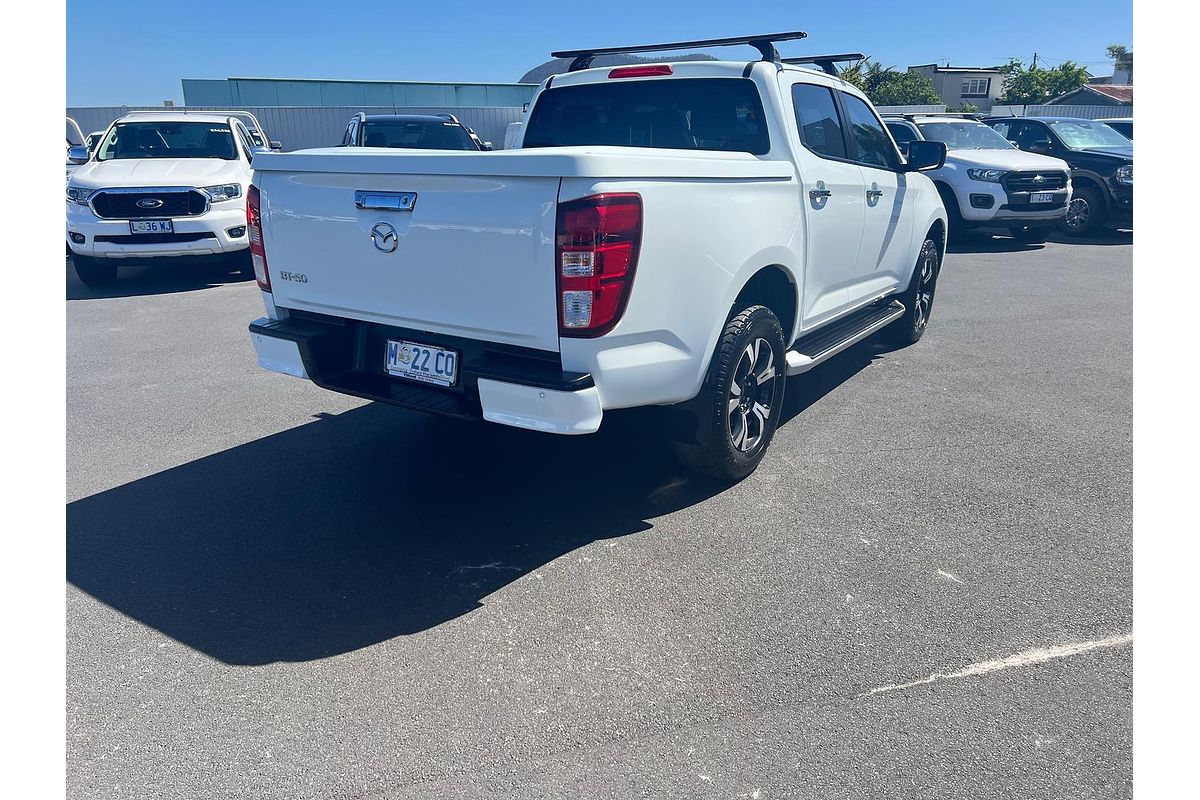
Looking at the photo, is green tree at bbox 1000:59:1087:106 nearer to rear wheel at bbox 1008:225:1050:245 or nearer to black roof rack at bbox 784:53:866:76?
rear wheel at bbox 1008:225:1050:245

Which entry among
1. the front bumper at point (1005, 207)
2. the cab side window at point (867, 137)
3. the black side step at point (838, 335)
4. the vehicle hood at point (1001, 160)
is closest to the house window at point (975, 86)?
the vehicle hood at point (1001, 160)

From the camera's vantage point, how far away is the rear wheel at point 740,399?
12.8ft

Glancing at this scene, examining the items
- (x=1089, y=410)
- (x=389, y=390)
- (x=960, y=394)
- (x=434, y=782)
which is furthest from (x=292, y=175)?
(x=1089, y=410)

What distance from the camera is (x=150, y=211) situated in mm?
9125

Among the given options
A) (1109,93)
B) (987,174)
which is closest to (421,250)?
(987,174)

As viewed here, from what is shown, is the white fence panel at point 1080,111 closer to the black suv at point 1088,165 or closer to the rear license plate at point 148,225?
the black suv at point 1088,165

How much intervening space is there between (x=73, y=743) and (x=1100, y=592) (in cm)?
360

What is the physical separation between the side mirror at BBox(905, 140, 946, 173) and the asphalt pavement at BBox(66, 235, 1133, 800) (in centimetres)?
171

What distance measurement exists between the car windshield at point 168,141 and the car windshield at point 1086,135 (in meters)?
13.0

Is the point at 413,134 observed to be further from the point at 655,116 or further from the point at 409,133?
the point at 655,116

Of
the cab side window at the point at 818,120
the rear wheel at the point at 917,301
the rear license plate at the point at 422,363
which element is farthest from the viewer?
the rear wheel at the point at 917,301

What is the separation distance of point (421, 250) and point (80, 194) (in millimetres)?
7514

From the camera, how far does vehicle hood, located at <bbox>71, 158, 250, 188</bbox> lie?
9.20m

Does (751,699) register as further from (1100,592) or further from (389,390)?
(389,390)
